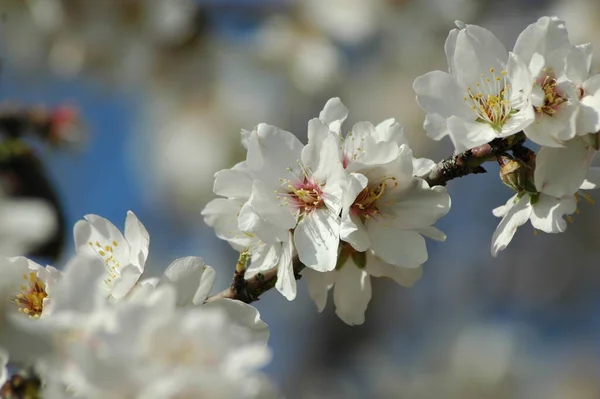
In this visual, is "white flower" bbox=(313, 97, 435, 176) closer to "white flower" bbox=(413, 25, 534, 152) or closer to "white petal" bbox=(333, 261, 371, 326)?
"white flower" bbox=(413, 25, 534, 152)

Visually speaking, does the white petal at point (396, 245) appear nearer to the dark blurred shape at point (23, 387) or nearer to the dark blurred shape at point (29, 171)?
the dark blurred shape at point (23, 387)

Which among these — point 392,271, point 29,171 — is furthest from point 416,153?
point 392,271

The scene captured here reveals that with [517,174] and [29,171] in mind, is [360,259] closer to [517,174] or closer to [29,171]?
[517,174]

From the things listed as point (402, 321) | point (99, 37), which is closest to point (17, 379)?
point (99, 37)

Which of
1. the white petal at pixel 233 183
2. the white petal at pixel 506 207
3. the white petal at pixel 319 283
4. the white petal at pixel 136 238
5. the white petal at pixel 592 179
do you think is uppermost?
the white petal at pixel 136 238

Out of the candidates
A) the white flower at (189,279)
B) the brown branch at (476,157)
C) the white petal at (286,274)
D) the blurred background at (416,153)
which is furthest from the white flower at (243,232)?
the blurred background at (416,153)

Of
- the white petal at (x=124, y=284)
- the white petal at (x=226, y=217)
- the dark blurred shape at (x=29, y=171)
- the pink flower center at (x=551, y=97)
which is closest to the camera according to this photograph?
the white petal at (x=124, y=284)

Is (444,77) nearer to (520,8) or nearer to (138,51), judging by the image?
(138,51)

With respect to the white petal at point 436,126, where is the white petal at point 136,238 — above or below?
above
